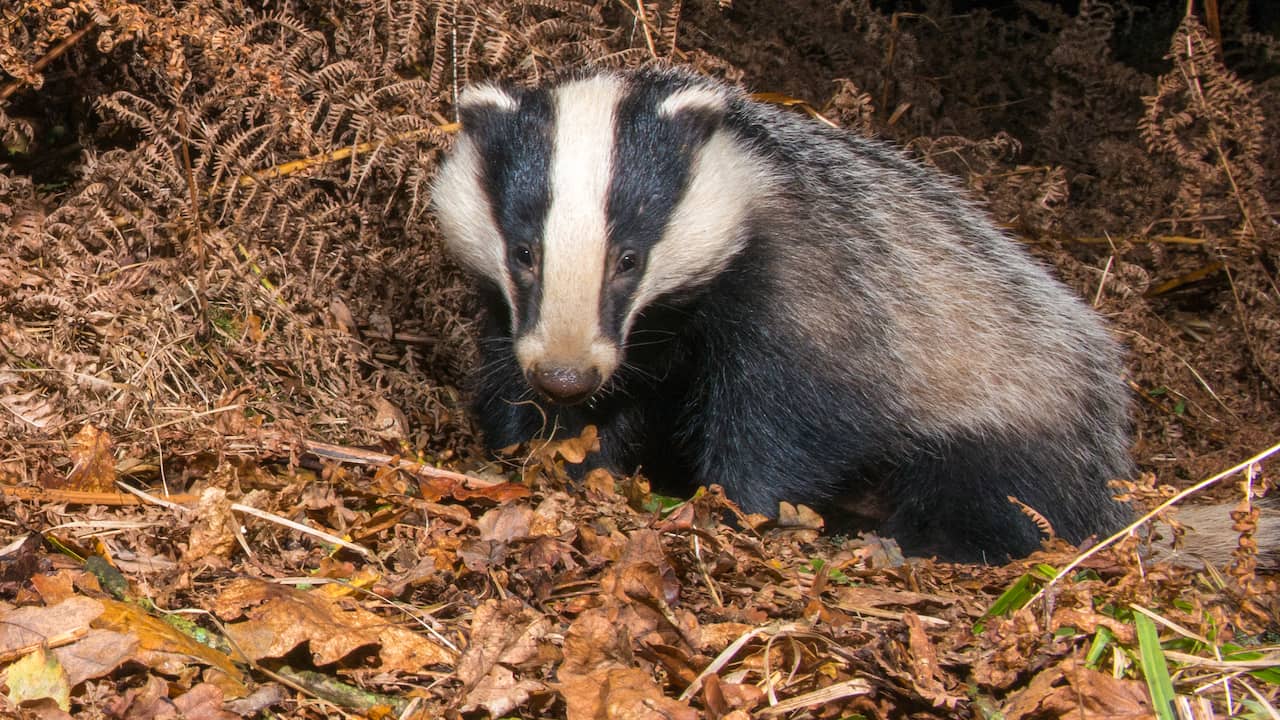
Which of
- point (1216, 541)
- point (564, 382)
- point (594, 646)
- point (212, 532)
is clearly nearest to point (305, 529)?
point (212, 532)

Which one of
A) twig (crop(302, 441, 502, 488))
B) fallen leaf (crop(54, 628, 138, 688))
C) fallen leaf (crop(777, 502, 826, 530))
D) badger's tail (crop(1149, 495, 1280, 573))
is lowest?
badger's tail (crop(1149, 495, 1280, 573))

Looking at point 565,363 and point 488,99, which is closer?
point 565,363

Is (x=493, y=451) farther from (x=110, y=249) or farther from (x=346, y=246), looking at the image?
(x=110, y=249)

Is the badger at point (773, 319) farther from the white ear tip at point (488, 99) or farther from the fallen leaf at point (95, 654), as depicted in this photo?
the fallen leaf at point (95, 654)

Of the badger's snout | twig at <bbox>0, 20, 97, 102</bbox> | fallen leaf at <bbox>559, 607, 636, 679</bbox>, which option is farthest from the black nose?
twig at <bbox>0, 20, 97, 102</bbox>

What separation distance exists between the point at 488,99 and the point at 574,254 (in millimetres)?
845

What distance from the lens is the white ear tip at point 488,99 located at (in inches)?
163

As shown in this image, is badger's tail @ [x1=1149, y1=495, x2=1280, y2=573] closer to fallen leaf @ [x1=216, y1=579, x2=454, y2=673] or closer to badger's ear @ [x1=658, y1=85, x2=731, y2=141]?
badger's ear @ [x1=658, y1=85, x2=731, y2=141]

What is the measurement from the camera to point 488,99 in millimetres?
4148

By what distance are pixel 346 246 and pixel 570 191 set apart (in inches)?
66.4

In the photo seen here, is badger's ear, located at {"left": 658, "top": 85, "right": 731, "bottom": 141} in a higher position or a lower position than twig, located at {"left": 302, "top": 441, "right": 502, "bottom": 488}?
higher

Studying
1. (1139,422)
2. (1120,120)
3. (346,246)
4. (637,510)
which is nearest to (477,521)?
(637,510)

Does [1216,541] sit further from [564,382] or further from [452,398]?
[452,398]

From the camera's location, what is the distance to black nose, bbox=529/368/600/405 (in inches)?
139
